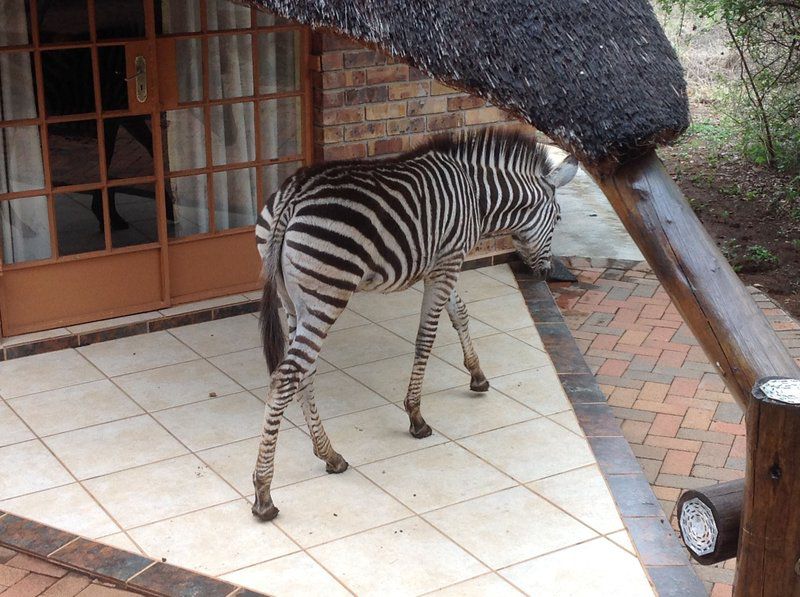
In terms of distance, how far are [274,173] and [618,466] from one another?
3556mm

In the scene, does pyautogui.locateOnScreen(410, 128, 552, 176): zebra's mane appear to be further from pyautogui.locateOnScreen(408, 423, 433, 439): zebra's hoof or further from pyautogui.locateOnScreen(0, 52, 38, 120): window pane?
pyautogui.locateOnScreen(0, 52, 38, 120): window pane

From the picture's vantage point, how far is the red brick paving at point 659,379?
17.9ft

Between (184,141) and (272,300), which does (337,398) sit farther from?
(184,141)

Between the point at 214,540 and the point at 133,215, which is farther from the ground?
the point at 133,215

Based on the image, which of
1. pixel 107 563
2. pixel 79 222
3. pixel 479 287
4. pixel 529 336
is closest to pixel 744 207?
pixel 479 287

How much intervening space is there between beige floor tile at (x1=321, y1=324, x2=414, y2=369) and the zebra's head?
109cm

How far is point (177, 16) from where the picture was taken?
267 inches

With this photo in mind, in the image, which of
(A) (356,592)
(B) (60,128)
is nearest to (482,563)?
(A) (356,592)

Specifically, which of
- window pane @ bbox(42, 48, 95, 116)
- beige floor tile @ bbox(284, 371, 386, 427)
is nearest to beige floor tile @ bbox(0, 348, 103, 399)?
beige floor tile @ bbox(284, 371, 386, 427)

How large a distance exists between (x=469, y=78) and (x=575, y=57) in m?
0.44

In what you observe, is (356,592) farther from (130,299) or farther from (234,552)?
(130,299)

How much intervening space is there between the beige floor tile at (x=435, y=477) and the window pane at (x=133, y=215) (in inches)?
105

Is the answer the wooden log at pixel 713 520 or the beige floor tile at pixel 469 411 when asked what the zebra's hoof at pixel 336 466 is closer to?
the beige floor tile at pixel 469 411

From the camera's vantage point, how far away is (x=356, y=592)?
432 centimetres
